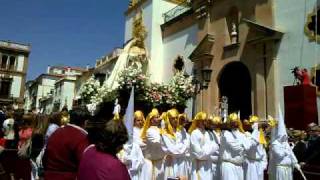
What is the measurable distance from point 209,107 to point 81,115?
15035 millimetres

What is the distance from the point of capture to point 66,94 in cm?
5188

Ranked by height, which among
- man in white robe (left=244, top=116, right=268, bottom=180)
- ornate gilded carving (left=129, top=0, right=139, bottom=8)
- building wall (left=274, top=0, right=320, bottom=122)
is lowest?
man in white robe (left=244, top=116, right=268, bottom=180)

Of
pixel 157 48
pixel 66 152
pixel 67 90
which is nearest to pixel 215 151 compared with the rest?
pixel 66 152

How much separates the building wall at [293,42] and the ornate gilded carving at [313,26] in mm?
152

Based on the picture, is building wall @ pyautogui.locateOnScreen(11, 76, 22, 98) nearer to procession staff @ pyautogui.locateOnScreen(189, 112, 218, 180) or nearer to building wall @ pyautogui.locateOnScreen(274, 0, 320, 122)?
building wall @ pyautogui.locateOnScreen(274, 0, 320, 122)

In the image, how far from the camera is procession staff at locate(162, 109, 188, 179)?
7945mm

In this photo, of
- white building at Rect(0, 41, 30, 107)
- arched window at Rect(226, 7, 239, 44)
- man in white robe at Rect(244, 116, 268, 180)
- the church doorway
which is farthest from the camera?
white building at Rect(0, 41, 30, 107)

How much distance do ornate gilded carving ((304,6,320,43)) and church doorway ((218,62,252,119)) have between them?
3628 millimetres

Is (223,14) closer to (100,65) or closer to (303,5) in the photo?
(303,5)

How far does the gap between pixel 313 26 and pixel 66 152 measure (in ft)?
41.1

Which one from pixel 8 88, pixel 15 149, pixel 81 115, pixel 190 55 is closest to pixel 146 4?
pixel 190 55

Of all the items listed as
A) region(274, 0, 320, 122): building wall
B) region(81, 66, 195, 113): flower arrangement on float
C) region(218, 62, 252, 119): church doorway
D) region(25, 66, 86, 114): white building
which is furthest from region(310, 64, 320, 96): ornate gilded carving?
region(25, 66, 86, 114): white building

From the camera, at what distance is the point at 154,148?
26.2 feet

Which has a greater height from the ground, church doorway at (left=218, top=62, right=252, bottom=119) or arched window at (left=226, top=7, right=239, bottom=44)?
arched window at (left=226, top=7, right=239, bottom=44)
